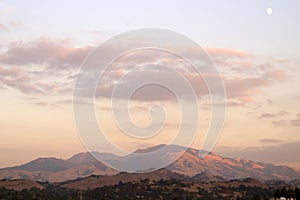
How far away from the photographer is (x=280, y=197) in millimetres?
171125

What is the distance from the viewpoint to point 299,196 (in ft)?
557

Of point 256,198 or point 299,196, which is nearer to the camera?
point 299,196

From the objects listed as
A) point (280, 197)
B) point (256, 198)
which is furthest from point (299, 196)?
point (256, 198)

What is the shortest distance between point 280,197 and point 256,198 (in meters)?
13.3

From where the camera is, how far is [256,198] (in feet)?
598

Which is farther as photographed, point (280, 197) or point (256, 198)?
point (256, 198)

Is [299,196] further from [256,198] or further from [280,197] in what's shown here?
[256,198]

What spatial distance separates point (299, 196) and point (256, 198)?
19.1 m
